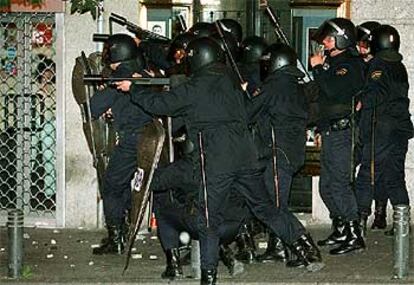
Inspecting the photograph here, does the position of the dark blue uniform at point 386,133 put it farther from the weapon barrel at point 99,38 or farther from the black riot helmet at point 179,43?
the weapon barrel at point 99,38

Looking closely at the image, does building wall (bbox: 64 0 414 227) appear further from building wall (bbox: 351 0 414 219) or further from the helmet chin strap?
the helmet chin strap

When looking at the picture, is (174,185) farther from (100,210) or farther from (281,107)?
(100,210)

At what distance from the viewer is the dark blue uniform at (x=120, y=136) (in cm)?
1161

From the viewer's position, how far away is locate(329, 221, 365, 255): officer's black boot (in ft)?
38.7

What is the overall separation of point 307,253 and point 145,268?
5.29 feet

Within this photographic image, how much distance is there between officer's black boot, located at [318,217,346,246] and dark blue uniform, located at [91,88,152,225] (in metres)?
2.17

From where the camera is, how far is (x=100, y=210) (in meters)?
13.8

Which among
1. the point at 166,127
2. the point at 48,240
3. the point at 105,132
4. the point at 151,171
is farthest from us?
the point at 48,240

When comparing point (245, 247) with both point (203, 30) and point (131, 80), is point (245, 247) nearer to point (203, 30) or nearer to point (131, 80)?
point (131, 80)

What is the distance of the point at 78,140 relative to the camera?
543 inches

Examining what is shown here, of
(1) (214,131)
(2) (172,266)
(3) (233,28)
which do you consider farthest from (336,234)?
(1) (214,131)

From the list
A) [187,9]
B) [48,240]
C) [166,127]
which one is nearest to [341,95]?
[166,127]

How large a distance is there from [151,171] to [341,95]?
94.9 inches

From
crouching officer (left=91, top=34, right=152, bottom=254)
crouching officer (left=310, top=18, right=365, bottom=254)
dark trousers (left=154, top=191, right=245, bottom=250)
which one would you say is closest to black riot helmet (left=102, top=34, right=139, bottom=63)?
crouching officer (left=91, top=34, right=152, bottom=254)
